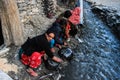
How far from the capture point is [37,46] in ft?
23.6

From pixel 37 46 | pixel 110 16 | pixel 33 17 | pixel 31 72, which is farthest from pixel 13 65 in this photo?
pixel 110 16

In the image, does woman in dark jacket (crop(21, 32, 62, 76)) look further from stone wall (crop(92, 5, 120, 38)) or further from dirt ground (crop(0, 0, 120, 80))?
stone wall (crop(92, 5, 120, 38))

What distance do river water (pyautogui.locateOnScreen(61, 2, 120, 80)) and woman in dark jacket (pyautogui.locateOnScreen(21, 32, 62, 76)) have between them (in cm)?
101

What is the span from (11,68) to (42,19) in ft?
10.0

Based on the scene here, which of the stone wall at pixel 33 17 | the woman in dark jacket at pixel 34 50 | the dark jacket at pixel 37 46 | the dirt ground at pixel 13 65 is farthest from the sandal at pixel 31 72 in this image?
the stone wall at pixel 33 17

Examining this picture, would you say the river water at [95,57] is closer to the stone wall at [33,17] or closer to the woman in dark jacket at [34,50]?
the woman in dark jacket at [34,50]

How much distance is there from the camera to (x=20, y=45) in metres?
7.98

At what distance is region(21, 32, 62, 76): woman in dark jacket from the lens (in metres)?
7.09

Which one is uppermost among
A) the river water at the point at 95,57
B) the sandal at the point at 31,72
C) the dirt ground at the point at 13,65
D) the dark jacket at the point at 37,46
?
the dark jacket at the point at 37,46

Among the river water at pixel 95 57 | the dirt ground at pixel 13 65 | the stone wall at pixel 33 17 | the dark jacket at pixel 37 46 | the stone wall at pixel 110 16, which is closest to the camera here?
the dirt ground at pixel 13 65

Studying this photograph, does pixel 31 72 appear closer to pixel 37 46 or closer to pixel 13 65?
pixel 13 65

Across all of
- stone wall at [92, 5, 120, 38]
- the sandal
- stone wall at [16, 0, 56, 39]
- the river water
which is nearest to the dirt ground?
the sandal

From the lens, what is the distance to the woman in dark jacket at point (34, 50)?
709 centimetres

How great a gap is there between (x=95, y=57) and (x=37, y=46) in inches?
98.4
